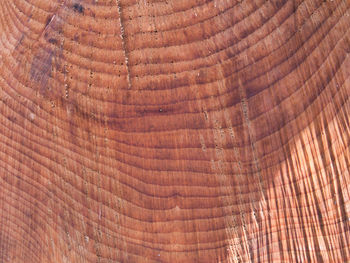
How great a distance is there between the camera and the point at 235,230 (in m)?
1.12

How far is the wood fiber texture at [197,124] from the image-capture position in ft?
3.43

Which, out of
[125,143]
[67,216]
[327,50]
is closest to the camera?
[327,50]

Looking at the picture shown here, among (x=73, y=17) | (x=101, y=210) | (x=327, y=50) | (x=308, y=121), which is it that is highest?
(x=73, y=17)

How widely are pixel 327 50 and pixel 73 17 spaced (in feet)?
2.10

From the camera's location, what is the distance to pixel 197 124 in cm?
109

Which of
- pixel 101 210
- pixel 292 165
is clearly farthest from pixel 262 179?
pixel 101 210

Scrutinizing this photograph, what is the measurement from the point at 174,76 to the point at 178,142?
16 cm

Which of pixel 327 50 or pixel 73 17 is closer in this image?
pixel 327 50

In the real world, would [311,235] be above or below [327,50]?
below

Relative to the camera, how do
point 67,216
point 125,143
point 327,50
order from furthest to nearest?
point 67,216, point 125,143, point 327,50

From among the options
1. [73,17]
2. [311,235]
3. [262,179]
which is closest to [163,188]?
[262,179]

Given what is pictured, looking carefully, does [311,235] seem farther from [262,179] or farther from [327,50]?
[327,50]

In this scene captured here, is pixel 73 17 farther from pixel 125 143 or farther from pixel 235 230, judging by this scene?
pixel 235 230

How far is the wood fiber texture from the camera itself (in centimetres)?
104
